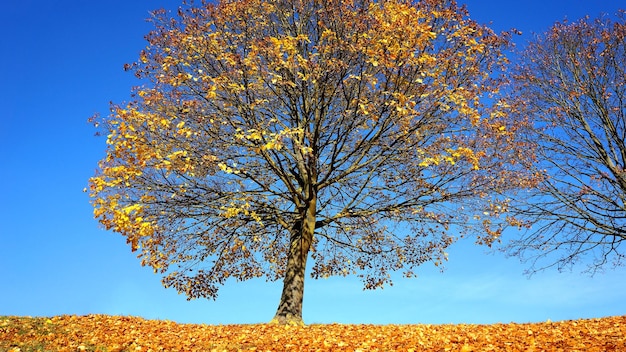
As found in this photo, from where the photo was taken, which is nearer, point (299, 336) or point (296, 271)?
point (299, 336)

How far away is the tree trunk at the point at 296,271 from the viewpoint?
14773mm

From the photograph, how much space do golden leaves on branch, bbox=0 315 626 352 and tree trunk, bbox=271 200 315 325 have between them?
76cm

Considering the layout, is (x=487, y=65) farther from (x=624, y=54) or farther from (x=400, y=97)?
(x=624, y=54)

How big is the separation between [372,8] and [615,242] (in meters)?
11.0

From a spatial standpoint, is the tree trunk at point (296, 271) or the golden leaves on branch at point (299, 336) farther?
the tree trunk at point (296, 271)

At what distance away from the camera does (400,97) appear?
1260cm

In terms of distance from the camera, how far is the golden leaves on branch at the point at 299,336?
33.2 ft

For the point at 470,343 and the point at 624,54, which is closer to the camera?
the point at 470,343

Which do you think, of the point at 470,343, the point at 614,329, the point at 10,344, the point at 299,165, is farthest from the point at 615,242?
the point at 10,344

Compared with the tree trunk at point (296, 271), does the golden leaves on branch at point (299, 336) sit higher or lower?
lower

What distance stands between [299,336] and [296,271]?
143 inches

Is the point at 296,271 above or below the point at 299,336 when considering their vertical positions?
above

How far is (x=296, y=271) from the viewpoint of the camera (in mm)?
15289

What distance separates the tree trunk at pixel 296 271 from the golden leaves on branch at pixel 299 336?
764 mm
